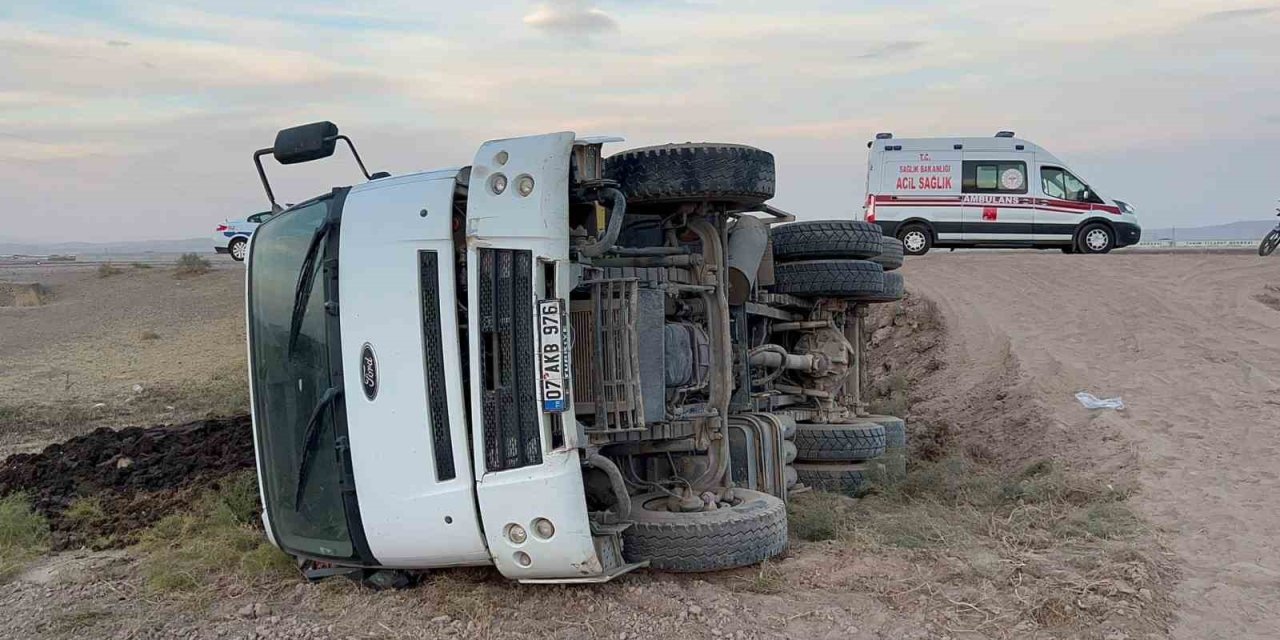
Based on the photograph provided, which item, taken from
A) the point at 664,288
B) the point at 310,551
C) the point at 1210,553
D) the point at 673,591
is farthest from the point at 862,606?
the point at 310,551

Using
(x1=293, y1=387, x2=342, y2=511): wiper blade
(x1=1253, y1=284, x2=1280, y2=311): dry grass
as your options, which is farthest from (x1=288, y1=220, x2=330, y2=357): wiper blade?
(x1=1253, y1=284, x2=1280, y2=311): dry grass

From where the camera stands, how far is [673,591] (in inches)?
167

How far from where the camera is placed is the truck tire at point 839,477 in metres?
7.02

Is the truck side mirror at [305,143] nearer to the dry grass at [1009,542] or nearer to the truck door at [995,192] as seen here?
the dry grass at [1009,542]

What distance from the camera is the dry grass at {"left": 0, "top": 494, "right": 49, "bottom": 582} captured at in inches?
203

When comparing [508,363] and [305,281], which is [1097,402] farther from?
[305,281]

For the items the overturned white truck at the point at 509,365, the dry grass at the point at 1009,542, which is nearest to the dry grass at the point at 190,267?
the dry grass at the point at 1009,542

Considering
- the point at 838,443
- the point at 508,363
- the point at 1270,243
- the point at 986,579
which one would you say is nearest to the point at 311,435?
the point at 508,363

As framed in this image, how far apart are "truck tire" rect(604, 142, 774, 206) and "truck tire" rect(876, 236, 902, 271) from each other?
309 cm

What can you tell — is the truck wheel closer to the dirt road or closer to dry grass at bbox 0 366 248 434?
dry grass at bbox 0 366 248 434

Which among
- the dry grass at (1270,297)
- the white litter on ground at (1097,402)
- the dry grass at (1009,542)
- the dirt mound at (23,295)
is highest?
the dirt mound at (23,295)

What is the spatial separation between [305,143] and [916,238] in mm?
13924

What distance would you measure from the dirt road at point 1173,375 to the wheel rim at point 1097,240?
1.28 m

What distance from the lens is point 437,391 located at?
3928 millimetres
